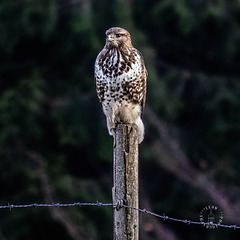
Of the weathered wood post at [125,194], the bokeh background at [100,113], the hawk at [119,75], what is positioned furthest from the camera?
the bokeh background at [100,113]

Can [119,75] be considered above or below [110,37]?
below

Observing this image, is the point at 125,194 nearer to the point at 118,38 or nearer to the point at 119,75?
the point at 119,75

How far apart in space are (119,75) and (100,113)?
4349mm

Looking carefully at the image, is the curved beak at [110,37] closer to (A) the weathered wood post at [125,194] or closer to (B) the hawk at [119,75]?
(B) the hawk at [119,75]

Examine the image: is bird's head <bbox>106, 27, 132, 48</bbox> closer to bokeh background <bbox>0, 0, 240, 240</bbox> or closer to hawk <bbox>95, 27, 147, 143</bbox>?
hawk <bbox>95, 27, 147, 143</bbox>

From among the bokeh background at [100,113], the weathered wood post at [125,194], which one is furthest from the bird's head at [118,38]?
the bokeh background at [100,113]

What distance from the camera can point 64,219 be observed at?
7613 mm

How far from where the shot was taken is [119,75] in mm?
4352

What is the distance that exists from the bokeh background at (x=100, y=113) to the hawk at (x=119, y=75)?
10.6 feet

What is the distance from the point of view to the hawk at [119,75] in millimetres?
4355

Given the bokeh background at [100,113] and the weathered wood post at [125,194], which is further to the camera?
the bokeh background at [100,113]

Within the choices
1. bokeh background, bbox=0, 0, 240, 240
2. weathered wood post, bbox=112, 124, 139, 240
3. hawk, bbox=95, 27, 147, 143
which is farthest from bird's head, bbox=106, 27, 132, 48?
bokeh background, bbox=0, 0, 240, 240

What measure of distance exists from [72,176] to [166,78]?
1973 millimetres

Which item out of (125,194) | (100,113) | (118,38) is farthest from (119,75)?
(100,113)
